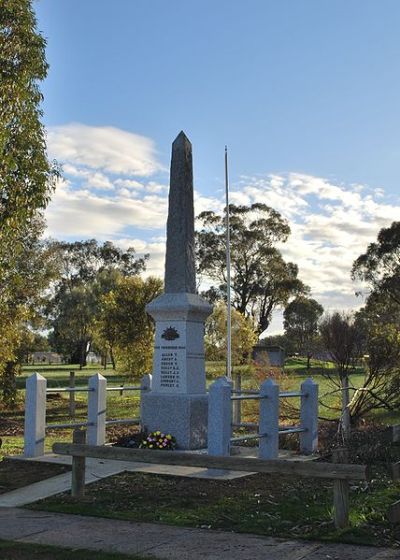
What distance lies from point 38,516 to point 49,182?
9.70 m

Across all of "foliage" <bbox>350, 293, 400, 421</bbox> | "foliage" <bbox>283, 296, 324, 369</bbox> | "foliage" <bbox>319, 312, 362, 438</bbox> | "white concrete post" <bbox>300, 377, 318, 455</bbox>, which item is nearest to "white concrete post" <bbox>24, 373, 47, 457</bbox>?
"white concrete post" <bbox>300, 377, 318, 455</bbox>

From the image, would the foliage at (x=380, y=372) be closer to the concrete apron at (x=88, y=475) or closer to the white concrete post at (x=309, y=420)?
the white concrete post at (x=309, y=420)

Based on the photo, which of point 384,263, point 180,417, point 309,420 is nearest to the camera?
point 180,417

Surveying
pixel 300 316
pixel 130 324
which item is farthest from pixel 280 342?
pixel 130 324

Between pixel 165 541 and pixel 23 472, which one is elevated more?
pixel 23 472

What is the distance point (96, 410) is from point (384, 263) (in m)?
45.5

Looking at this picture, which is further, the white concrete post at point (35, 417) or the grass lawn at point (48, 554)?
the white concrete post at point (35, 417)

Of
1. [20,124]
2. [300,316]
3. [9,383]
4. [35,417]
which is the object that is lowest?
[35,417]

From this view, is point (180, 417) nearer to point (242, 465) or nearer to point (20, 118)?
point (242, 465)

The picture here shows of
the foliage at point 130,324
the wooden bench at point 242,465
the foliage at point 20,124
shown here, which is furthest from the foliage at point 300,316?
the wooden bench at point 242,465

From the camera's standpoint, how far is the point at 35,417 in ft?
37.2

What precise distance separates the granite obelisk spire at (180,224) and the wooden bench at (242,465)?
14.7 feet

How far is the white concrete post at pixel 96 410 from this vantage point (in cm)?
1239

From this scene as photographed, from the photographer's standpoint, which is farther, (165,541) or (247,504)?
(247,504)
